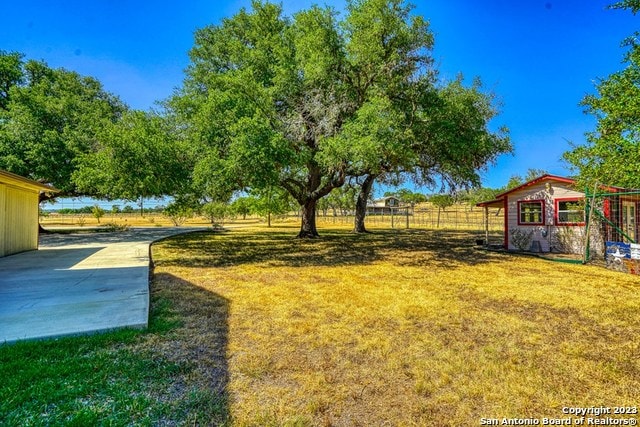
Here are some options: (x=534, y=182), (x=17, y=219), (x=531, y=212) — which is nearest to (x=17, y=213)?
Answer: (x=17, y=219)

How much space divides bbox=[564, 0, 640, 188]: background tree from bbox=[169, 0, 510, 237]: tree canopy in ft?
9.82

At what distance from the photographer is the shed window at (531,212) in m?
12.5

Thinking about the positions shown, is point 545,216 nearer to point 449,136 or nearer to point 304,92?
point 449,136

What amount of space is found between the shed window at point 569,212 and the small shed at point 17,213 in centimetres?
1761

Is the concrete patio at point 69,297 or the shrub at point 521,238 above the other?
the shrub at point 521,238

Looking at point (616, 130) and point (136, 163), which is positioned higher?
point (616, 130)

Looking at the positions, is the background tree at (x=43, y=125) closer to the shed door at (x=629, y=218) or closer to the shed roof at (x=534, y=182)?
the shed roof at (x=534, y=182)

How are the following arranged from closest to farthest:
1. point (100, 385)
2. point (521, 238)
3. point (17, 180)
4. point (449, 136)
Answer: point (100, 385), point (17, 180), point (449, 136), point (521, 238)

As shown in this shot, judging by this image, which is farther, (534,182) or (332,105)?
(534,182)

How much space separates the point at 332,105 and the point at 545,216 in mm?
9202

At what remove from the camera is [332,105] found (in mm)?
10883

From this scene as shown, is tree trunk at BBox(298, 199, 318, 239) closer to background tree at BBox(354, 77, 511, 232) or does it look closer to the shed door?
background tree at BBox(354, 77, 511, 232)

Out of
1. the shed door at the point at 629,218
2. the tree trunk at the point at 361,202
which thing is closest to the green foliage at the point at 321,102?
the shed door at the point at 629,218

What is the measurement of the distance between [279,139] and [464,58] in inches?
416
